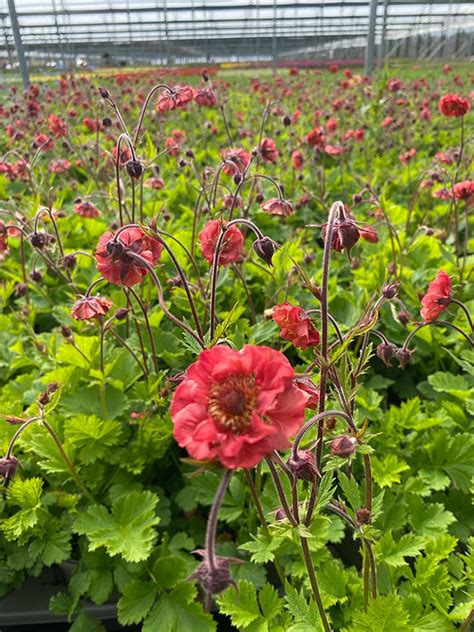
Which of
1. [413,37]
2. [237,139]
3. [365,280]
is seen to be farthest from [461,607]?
[413,37]

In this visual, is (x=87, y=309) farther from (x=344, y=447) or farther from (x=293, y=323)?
(x=344, y=447)

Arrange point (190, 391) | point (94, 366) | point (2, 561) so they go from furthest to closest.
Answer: point (94, 366), point (2, 561), point (190, 391)

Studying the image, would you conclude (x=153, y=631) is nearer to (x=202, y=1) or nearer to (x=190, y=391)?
(x=190, y=391)

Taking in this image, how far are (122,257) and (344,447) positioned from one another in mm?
600

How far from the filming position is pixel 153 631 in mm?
1467

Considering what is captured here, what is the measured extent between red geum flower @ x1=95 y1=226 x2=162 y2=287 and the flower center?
439 millimetres

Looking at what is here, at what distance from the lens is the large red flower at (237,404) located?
27.8 inches

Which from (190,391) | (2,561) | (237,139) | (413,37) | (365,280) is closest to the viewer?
(190,391)

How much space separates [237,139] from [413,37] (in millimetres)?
21393

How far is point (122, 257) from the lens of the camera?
45.3 inches

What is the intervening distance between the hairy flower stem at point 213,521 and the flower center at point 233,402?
2.6 inches

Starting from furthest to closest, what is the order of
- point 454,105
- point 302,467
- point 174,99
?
point 454,105 < point 174,99 < point 302,467

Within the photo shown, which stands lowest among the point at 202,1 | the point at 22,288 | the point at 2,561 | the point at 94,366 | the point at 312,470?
the point at 2,561

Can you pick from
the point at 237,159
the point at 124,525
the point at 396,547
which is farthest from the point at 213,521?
the point at 237,159
